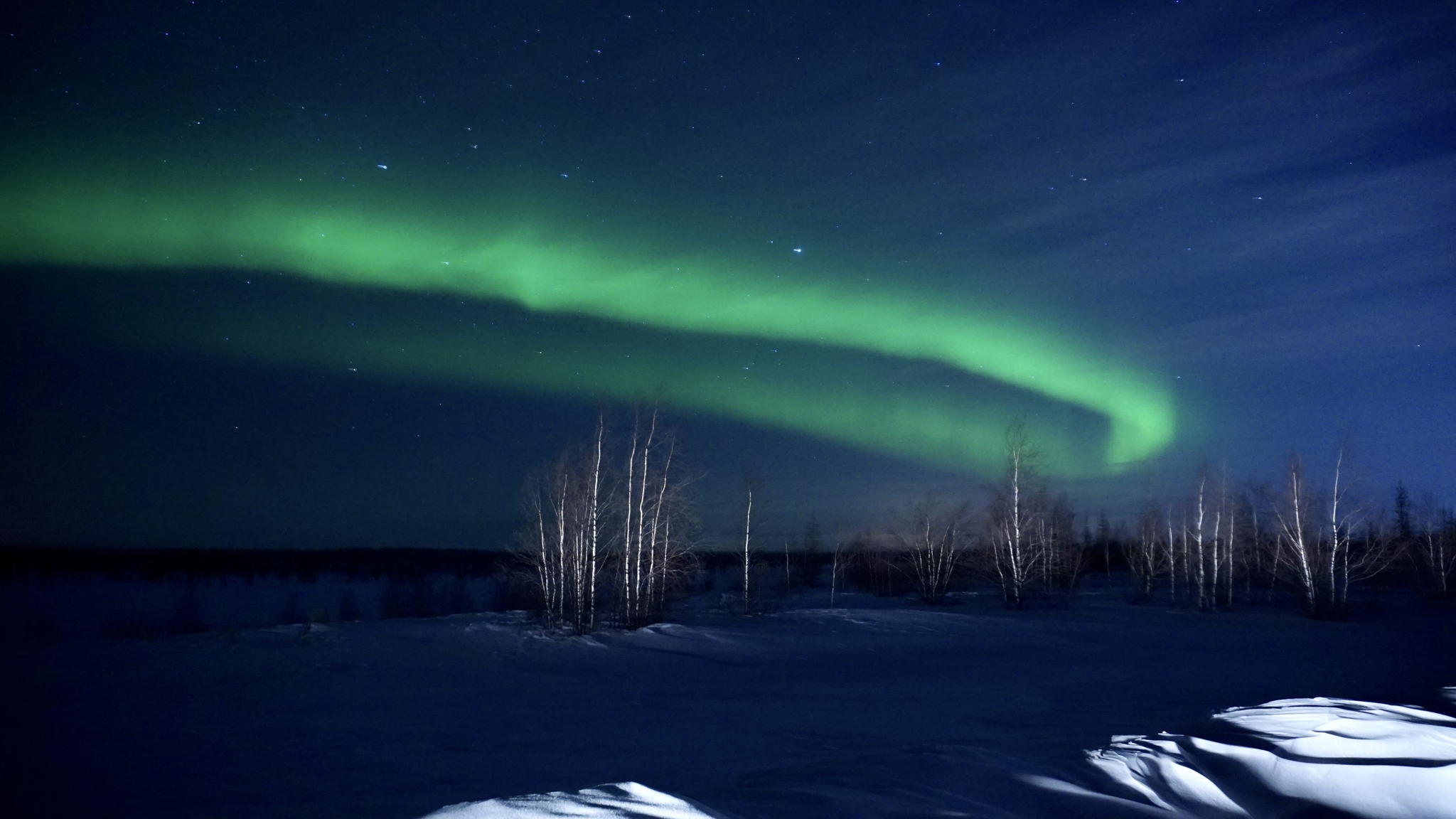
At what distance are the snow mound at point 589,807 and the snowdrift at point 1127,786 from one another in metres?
0.01

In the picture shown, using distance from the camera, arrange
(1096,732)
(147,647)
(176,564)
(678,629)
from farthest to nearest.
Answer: (176,564) → (678,629) → (147,647) → (1096,732)

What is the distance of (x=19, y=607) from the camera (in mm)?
25703

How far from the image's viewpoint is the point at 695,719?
12922 millimetres

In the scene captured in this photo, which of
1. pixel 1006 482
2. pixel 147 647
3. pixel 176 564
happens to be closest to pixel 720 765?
pixel 147 647

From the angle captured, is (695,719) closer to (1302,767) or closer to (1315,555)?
(1302,767)

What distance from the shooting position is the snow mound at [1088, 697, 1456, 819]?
592 centimetres

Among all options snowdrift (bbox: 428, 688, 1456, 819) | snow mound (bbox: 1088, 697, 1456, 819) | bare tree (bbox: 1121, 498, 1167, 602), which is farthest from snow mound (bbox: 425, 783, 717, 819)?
bare tree (bbox: 1121, 498, 1167, 602)

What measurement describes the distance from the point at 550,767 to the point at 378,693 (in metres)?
7.54

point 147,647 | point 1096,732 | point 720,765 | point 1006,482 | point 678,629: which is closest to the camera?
point 720,765

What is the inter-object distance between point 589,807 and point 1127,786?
4354 mm

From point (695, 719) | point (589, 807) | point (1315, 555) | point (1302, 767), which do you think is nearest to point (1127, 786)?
point (1302, 767)

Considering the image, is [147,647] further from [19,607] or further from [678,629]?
[678,629]

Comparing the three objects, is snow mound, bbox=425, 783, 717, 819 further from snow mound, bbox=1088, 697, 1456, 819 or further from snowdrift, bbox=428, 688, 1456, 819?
snow mound, bbox=1088, 697, 1456, 819

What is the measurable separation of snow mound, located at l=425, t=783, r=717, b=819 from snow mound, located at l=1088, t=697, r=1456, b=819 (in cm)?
382
